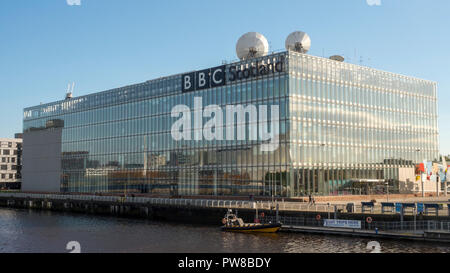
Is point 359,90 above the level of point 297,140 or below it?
above

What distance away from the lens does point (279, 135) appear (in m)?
80.5

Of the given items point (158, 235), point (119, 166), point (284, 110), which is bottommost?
point (158, 235)

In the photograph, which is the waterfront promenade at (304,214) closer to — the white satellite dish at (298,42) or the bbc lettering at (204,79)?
the bbc lettering at (204,79)

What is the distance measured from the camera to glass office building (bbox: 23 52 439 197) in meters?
81.2

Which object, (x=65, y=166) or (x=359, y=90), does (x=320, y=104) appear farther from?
(x=65, y=166)

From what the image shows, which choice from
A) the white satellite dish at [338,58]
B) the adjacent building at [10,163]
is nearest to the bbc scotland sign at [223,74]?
the white satellite dish at [338,58]

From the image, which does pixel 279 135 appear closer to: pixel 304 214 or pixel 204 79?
pixel 204 79

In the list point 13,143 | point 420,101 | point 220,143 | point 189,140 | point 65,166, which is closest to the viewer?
point 220,143

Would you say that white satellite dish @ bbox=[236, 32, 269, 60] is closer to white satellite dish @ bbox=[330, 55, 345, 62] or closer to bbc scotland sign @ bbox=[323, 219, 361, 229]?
white satellite dish @ bbox=[330, 55, 345, 62]

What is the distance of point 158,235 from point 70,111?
268ft

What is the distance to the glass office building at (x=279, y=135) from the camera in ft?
267

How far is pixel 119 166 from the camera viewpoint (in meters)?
112

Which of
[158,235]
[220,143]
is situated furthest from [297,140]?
[158,235]
